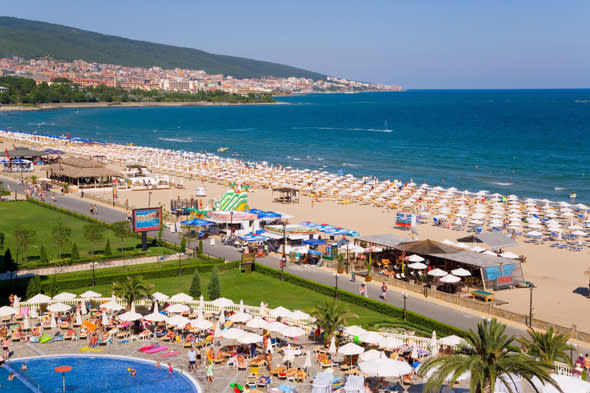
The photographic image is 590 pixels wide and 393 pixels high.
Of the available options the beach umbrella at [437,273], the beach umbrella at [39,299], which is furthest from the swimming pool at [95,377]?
the beach umbrella at [437,273]

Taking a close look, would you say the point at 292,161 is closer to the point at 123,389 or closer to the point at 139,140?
the point at 139,140

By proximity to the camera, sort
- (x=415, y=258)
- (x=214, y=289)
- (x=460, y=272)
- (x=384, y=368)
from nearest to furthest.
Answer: (x=384, y=368)
(x=214, y=289)
(x=460, y=272)
(x=415, y=258)

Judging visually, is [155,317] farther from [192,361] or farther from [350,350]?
[350,350]

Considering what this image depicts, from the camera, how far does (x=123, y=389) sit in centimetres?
1998

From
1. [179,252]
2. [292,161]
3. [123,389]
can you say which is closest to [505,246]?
[179,252]

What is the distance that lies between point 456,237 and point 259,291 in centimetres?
2057

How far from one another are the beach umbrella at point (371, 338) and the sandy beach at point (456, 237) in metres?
10.6

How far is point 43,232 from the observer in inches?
1743

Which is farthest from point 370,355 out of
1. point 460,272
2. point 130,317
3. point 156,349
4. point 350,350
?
point 460,272

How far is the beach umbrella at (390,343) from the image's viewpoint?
2259 centimetres

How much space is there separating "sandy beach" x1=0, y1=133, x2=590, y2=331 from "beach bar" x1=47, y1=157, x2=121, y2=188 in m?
2.21

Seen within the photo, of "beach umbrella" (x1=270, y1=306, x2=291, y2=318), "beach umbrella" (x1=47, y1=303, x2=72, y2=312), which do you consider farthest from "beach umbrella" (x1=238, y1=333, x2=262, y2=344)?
"beach umbrella" (x1=47, y1=303, x2=72, y2=312)

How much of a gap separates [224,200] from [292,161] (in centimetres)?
5460

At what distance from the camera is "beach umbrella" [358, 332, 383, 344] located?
2283 centimetres
